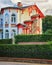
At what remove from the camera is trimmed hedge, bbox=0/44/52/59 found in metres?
15.0

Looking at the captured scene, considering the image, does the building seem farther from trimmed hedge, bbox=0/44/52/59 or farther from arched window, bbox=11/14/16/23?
trimmed hedge, bbox=0/44/52/59

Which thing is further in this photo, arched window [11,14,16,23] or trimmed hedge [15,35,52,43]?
arched window [11,14,16,23]

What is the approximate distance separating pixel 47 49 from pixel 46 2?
101 feet

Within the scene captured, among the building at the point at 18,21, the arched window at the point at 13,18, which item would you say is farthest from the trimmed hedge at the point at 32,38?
the arched window at the point at 13,18

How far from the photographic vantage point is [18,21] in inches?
1255

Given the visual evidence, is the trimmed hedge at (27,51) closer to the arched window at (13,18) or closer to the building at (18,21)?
the building at (18,21)

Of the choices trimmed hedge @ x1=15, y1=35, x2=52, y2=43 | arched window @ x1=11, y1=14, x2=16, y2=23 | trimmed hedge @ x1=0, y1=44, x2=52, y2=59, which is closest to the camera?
trimmed hedge @ x1=0, y1=44, x2=52, y2=59

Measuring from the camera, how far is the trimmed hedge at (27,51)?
15.0 m

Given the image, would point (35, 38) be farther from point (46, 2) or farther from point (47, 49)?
point (46, 2)

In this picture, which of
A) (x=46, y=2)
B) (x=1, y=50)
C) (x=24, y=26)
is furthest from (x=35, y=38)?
(x=46, y=2)

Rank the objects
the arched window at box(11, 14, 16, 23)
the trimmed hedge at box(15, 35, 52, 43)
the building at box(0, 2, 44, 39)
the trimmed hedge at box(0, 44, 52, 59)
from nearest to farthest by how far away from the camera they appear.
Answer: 1. the trimmed hedge at box(0, 44, 52, 59)
2. the trimmed hedge at box(15, 35, 52, 43)
3. the building at box(0, 2, 44, 39)
4. the arched window at box(11, 14, 16, 23)

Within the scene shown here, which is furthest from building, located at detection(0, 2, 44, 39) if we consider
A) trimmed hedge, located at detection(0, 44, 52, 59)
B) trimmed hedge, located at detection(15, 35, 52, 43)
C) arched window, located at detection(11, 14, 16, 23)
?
trimmed hedge, located at detection(0, 44, 52, 59)

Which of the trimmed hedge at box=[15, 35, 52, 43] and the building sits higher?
the building

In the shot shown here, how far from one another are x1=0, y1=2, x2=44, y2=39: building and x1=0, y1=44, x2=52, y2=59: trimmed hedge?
15.0 m
